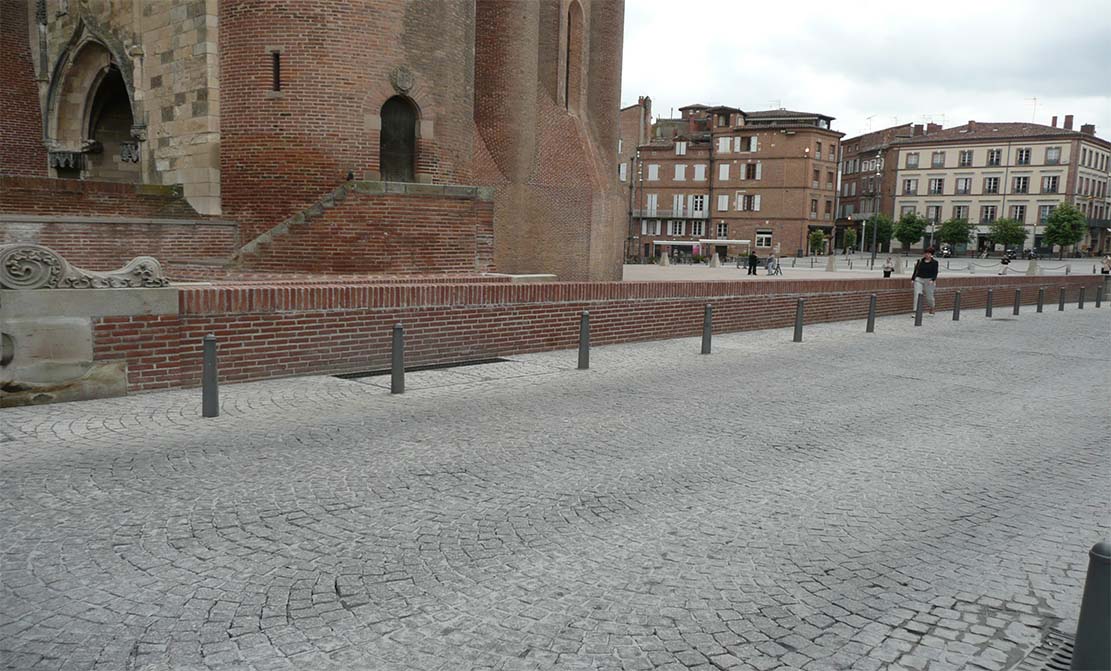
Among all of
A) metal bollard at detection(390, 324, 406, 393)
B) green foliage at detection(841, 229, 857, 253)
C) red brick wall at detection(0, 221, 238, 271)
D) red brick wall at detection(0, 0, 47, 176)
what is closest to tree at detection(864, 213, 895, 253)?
green foliage at detection(841, 229, 857, 253)

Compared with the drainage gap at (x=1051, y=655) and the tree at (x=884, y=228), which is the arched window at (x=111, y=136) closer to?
the drainage gap at (x=1051, y=655)

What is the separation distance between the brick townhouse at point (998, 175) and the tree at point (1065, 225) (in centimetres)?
475

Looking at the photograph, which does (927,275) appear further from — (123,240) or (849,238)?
(849,238)

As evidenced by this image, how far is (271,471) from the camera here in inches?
239

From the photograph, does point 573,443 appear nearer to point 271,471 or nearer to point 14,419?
point 271,471

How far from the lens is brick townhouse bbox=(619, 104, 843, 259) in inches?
3406

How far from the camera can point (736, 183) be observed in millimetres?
89562

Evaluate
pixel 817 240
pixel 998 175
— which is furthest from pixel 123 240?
pixel 998 175

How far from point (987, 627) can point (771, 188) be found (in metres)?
87.9

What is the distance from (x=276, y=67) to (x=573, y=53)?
46.1ft

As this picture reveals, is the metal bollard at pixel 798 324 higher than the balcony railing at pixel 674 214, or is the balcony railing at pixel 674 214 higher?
the balcony railing at pixel 674 214

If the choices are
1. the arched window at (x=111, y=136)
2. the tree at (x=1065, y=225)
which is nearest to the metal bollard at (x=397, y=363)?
the arched window at (x=111, y=136)

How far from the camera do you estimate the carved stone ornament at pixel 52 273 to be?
7840 mm

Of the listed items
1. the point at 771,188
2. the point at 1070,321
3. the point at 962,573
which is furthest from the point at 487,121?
the point at 771,188
